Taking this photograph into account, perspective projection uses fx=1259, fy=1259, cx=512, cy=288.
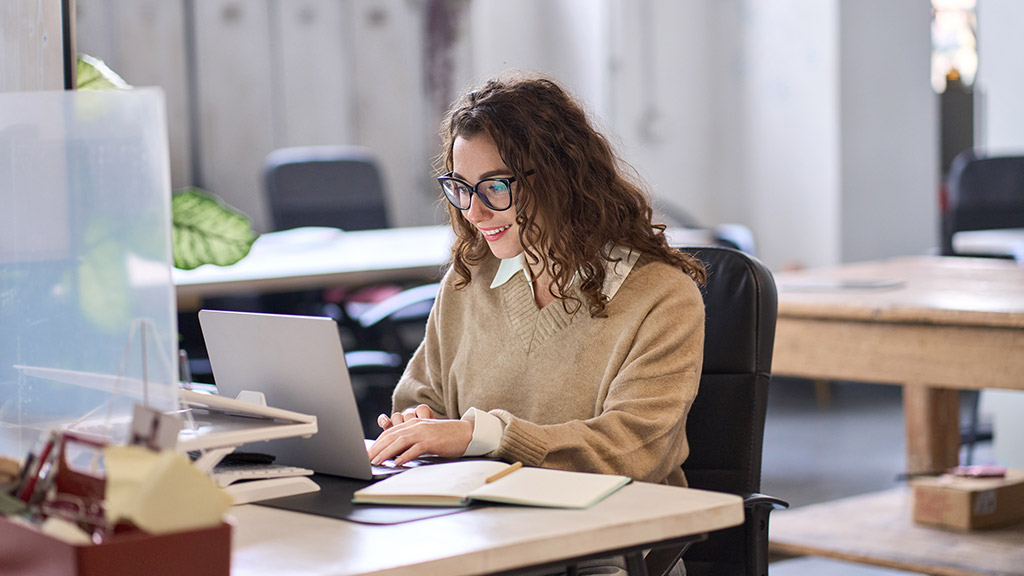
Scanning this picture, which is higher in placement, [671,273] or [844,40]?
[844,40]

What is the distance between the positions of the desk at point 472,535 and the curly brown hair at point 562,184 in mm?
472

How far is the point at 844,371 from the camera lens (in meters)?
2.72

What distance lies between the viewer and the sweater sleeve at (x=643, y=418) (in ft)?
4.86

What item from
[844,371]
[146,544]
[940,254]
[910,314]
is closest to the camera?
[146,544]

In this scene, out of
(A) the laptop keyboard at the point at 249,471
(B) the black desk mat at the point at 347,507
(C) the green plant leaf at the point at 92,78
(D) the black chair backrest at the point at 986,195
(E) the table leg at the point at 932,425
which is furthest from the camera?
(D) the black chair backrest at the point at 986,195

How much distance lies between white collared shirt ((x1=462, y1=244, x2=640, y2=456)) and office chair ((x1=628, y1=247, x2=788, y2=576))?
0.17 meters

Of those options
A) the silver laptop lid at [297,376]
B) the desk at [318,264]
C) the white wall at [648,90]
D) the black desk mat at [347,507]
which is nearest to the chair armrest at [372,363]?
the desk at [318,264]

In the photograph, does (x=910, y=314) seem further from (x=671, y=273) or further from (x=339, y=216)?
(x=339, y=216)

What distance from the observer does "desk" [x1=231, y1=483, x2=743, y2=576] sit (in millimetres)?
1050

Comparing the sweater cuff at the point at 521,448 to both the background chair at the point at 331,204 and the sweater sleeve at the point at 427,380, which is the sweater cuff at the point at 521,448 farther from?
the background chair at the point at 331,204

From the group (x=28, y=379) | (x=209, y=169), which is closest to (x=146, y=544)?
(x=28, y=379)

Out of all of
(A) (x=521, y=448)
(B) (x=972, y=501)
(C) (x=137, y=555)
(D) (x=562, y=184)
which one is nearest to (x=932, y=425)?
(B) (x=972, y=501)

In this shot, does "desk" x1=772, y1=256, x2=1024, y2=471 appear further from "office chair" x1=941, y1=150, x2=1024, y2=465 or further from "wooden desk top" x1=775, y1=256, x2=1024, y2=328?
"office chair" x1=941, y1=150, x2=1024, y2=465

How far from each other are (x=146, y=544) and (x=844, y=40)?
517cm
